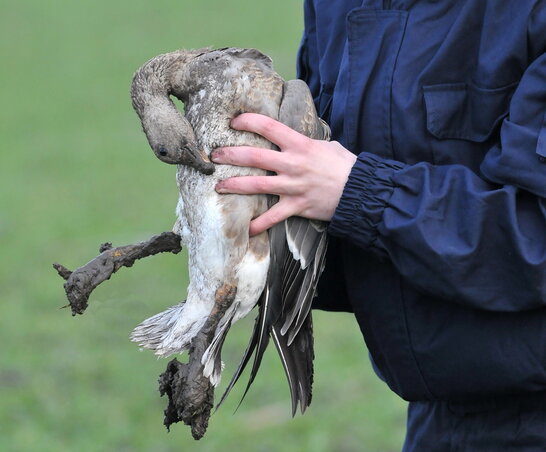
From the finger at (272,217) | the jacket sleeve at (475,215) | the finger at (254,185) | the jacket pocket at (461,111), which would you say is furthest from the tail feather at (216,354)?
the jacket pocket at (461,111)

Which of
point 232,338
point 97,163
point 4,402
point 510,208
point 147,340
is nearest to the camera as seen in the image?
point 510,208

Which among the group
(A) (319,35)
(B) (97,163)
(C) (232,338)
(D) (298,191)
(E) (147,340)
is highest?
(A) (319,35)

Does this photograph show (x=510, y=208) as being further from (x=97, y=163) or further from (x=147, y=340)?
(x=97, y=163)

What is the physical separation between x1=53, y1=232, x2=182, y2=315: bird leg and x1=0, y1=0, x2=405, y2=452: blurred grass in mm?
170

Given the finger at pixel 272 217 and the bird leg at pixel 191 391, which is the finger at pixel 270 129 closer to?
the finger at pixel 272 217

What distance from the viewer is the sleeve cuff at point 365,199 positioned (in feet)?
9.57

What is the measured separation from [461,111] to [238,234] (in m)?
0.81

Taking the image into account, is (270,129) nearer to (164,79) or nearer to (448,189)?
(448,189)

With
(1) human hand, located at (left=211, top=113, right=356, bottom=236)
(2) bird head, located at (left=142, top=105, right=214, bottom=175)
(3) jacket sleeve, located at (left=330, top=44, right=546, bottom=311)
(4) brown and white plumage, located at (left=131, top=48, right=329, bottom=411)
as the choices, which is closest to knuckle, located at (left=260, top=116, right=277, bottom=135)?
(1) human hand, located at (left=211, top=113, right=356, bottom=236)

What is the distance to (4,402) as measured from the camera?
6.00 meters

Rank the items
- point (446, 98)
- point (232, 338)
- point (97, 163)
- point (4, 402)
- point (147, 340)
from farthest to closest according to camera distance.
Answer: point (97, 163) < point (232, 338) < point (4, 402) < point (147, 340) < point (446, 98)

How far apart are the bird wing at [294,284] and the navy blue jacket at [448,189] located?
150 mm

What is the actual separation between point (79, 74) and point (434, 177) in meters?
14.0

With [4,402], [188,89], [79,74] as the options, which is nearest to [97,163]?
[79,74]
